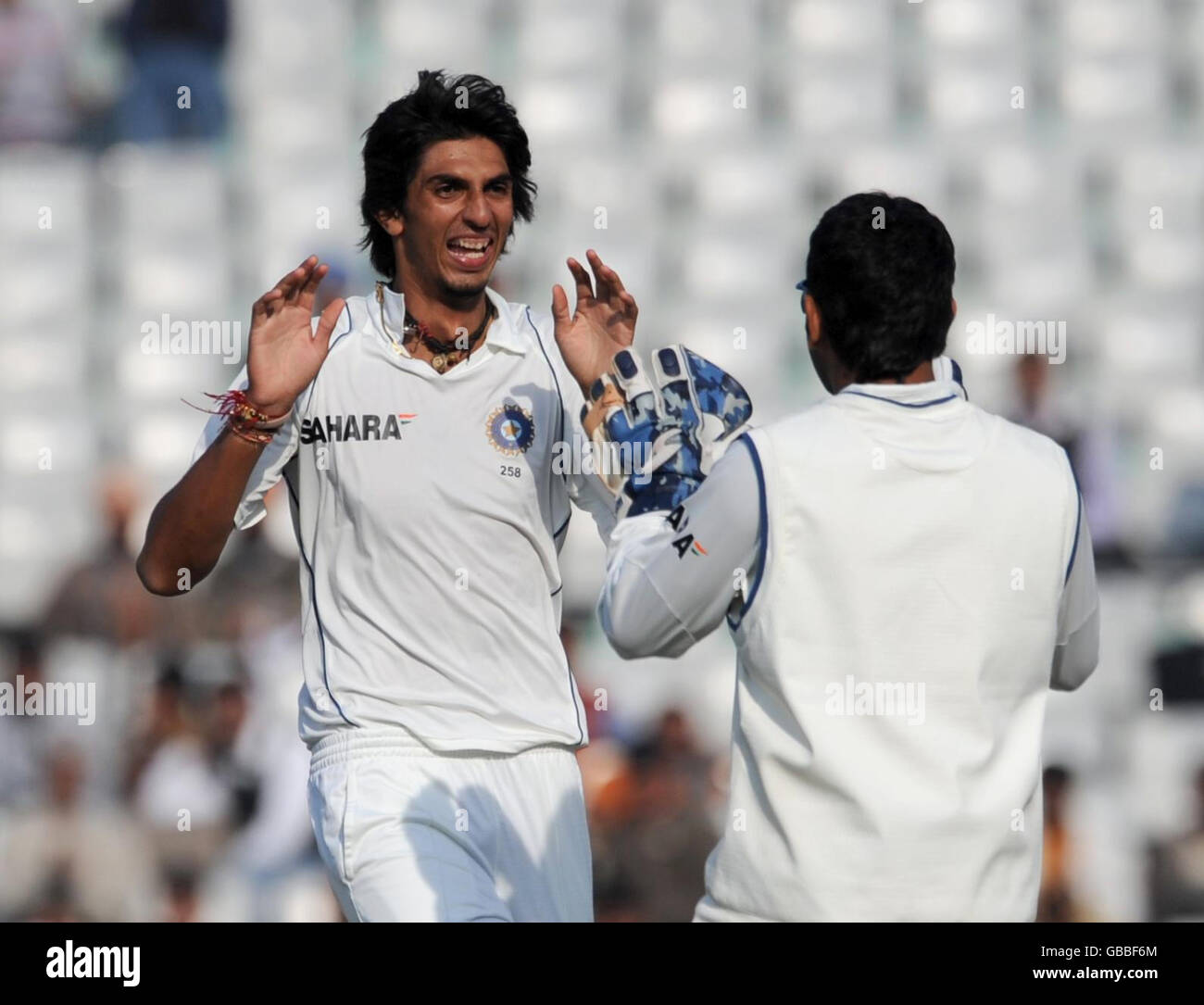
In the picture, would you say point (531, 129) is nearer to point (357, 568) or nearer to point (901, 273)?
point (357, 568)

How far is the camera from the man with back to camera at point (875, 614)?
7.84 feet

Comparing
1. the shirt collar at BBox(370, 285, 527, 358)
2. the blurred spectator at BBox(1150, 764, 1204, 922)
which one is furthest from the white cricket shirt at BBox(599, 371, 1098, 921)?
the blurred spectator at BBox(1150, 764, 1204, 922)

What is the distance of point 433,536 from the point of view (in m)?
3.51

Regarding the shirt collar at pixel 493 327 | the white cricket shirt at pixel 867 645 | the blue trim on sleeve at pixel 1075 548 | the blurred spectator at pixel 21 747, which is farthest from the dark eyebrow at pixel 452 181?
the blurred spectator at pixel 21 747

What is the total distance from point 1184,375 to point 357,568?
16.7 ft

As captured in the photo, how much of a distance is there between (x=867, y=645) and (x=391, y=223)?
1816mm

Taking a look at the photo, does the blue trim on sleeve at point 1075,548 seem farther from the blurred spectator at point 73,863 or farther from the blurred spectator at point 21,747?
the blurred spectator at point 21,747

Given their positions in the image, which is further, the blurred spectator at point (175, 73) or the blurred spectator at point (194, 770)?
the blurred spectator at point (175, 73)

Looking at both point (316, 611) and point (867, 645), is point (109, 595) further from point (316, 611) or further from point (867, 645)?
point (867, 645)

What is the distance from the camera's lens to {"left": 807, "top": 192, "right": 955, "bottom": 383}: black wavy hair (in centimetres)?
248

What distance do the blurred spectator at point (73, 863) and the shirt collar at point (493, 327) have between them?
332 centimetres

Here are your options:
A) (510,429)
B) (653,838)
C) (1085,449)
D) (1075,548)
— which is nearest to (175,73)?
(653,838)

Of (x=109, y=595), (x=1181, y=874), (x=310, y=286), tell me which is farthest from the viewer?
(x=109, y=595)
